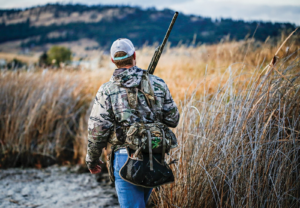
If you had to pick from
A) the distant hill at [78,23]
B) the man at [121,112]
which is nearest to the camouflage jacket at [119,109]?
the man at [121,112]

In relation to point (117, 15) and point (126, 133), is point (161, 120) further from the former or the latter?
point (117, 15)

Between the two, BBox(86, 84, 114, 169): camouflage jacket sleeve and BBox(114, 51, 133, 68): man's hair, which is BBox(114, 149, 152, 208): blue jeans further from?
BBox(114, 51, 133, 68): man's hair

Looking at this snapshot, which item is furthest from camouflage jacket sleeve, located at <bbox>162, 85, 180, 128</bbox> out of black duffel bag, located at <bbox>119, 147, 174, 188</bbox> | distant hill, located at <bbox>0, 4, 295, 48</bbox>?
distant hill, located at <bbox>0, 4, 295, 48</bbox>

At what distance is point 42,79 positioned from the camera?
15.8ft

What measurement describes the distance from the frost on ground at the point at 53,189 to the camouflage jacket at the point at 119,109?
6.64ft

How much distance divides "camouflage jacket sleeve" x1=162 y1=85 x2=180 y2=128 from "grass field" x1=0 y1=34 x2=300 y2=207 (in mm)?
451

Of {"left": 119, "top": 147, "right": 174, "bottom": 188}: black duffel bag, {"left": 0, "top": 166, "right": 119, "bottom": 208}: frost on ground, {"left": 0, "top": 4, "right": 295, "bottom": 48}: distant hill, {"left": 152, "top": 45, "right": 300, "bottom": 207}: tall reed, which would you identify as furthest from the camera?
{"left": 0, "top": 4, "right": 295, "bottom": 48}: distant hill

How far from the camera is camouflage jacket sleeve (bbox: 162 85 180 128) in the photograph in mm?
1519

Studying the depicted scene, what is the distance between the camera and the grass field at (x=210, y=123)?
1.76m

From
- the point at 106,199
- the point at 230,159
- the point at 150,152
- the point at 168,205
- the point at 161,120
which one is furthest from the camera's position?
the point at 106,199

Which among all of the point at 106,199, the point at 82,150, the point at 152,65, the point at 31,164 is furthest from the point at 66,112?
the point at 152,65

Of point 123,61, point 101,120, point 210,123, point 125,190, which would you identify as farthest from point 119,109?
point 210,123

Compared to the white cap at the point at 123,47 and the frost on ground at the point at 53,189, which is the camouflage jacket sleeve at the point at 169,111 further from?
the frost on ground at the point at 53,189

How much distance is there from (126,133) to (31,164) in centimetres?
378
